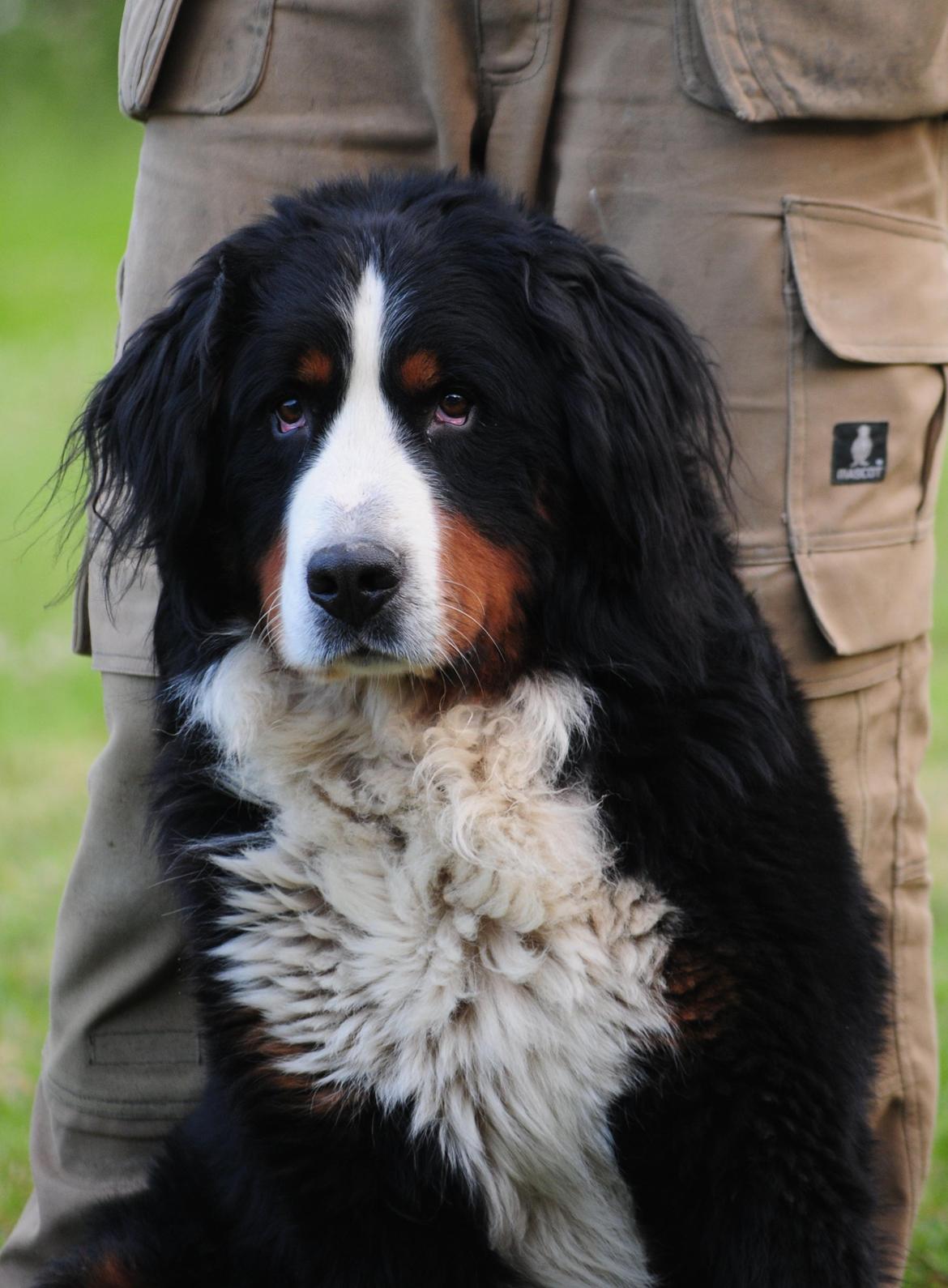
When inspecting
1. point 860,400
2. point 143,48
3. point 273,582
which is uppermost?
point 143,48

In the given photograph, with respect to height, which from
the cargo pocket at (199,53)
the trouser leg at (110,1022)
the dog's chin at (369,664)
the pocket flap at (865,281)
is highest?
the cargo pocket at (199,53)

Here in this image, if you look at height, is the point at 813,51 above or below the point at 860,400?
above

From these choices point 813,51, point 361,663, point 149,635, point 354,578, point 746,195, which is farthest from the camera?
point 149,635

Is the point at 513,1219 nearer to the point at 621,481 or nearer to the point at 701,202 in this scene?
the point at 621,481

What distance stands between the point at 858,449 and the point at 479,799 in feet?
3.14

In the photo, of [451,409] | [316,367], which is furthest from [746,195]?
[316,367]

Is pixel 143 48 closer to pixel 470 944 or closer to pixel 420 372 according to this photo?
pixel 420 372

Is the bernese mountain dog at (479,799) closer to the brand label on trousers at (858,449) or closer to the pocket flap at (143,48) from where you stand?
the brand label on trousers at (858,449)

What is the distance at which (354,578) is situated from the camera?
2.24 metres

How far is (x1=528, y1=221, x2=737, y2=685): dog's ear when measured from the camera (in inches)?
96.6

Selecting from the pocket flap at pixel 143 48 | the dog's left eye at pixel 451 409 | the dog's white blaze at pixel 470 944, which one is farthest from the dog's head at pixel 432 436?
the pocket flap at pixel 143 48

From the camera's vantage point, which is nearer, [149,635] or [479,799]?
[479,799]

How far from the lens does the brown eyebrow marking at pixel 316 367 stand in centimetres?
243

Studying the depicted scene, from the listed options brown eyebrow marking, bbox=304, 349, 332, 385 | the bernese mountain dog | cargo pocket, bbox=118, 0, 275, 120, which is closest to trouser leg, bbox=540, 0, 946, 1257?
the bernese mountain dog
